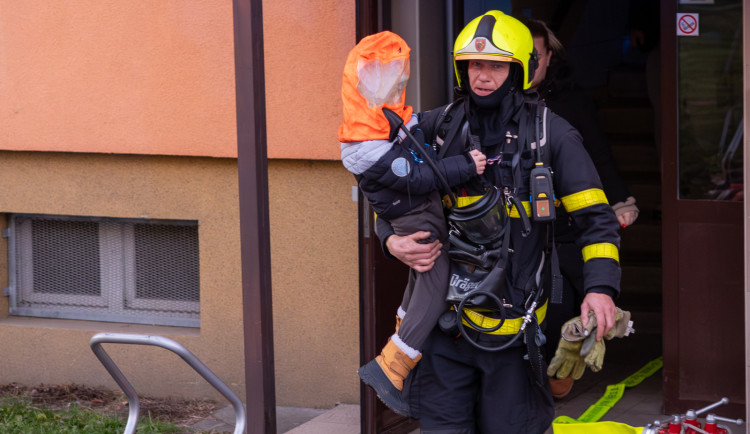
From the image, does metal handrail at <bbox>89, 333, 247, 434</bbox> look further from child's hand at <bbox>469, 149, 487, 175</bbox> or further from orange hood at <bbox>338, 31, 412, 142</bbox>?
child's hand at <bbox>469, 149, 487, 175</bbox>

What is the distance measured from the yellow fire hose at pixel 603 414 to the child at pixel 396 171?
1.12 m

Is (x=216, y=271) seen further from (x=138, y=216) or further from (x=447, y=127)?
(x=447, y=127)

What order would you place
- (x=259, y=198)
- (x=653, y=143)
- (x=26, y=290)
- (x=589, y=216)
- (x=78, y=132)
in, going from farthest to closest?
(x=653, y=143) → (x=26, y=290) → (x=78, y=132) → (x=259, y=198) → (x=589, y=216)

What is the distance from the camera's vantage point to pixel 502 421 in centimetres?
339

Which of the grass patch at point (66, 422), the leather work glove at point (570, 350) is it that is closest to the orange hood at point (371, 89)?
the leather work glove at point (570, 350)

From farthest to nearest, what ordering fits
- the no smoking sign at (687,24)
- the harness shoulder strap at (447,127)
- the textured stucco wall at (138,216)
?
the textured stucco wall at (138,216)
the no smoking sign at (687,24)
the harness shoulder strap at (447,127)

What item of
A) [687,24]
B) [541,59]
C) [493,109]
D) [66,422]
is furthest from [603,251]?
[66,422]

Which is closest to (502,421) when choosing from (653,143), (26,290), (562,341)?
(562,341)

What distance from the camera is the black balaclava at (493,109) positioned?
3404mm

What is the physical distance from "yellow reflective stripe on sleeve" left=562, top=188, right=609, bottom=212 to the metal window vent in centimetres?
321

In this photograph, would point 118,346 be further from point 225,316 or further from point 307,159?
point 307,159

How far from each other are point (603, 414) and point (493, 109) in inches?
87.1

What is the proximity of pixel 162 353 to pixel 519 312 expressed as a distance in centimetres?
317

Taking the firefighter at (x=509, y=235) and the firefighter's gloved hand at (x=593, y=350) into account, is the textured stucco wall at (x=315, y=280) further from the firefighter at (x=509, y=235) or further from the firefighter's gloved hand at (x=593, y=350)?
the firefighter's gloved hand at (x=593, y=350)
